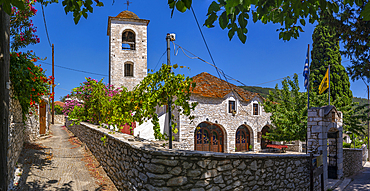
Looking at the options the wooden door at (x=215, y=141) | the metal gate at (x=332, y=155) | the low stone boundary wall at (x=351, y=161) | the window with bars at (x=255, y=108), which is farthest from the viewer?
the window with bars at (x=255, y=108)

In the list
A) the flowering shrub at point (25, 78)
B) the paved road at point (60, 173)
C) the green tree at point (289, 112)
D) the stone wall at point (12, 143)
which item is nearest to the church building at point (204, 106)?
the green tree at point (289, 112)

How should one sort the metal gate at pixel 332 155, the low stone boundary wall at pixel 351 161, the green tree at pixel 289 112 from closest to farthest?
1. the metal gate at pixel 332 155
2. the low stone boundary wall at pixel 351 161
3. the green tree at pixel 289 112

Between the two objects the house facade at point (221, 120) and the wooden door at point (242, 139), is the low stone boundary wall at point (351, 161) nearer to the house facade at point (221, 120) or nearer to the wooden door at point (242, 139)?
the house facade at point (221, 120)

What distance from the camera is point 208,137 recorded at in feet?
53.9

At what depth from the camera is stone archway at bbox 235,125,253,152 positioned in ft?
58.5

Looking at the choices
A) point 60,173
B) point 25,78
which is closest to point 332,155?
point 60,173

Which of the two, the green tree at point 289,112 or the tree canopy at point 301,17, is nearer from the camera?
the tree canopy at point 301,17

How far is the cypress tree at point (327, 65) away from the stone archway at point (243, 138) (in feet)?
21.7

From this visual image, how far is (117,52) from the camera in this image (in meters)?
20.2

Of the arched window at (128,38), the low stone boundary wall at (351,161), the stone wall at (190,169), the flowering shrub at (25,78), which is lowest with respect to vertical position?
the low stone boundary wall at (351,161)

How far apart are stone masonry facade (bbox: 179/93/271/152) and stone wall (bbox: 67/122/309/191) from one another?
859 cm

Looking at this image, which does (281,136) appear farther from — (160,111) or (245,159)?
(245,159)

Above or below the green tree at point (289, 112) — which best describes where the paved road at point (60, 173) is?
below

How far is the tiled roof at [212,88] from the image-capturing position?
15943mm
